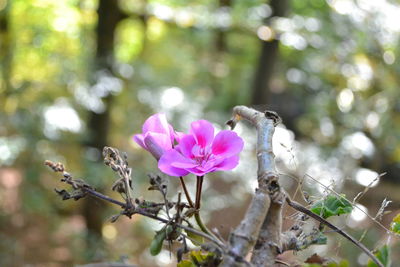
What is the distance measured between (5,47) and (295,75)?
1.38 meters

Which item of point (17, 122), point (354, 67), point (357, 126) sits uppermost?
point (354, 67)

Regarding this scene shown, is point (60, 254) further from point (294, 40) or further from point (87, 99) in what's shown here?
point (294, 40)

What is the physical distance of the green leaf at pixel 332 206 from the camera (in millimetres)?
448

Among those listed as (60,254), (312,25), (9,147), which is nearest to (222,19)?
(312,25)

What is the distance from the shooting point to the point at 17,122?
186 cm

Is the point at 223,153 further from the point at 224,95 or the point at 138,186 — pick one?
the point at 224,95

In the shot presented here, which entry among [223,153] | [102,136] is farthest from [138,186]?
[223,153]

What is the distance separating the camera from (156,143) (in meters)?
0.45

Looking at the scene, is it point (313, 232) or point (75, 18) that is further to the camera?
point (75, 18)

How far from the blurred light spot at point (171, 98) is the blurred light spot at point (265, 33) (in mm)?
423

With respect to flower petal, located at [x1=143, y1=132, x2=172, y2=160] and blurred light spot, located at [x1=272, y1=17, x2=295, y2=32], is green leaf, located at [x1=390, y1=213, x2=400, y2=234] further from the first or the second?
blurred light spot, located at [x1=272, y1=17, x2=295, y2=32]

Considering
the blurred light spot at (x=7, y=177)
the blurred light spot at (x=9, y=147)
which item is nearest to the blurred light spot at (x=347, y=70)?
the blurred light spot at (x=9, y=147)

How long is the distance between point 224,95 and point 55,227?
1084mm

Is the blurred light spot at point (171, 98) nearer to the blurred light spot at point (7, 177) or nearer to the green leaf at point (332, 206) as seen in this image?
the blurred light spot at point (7, 177)
